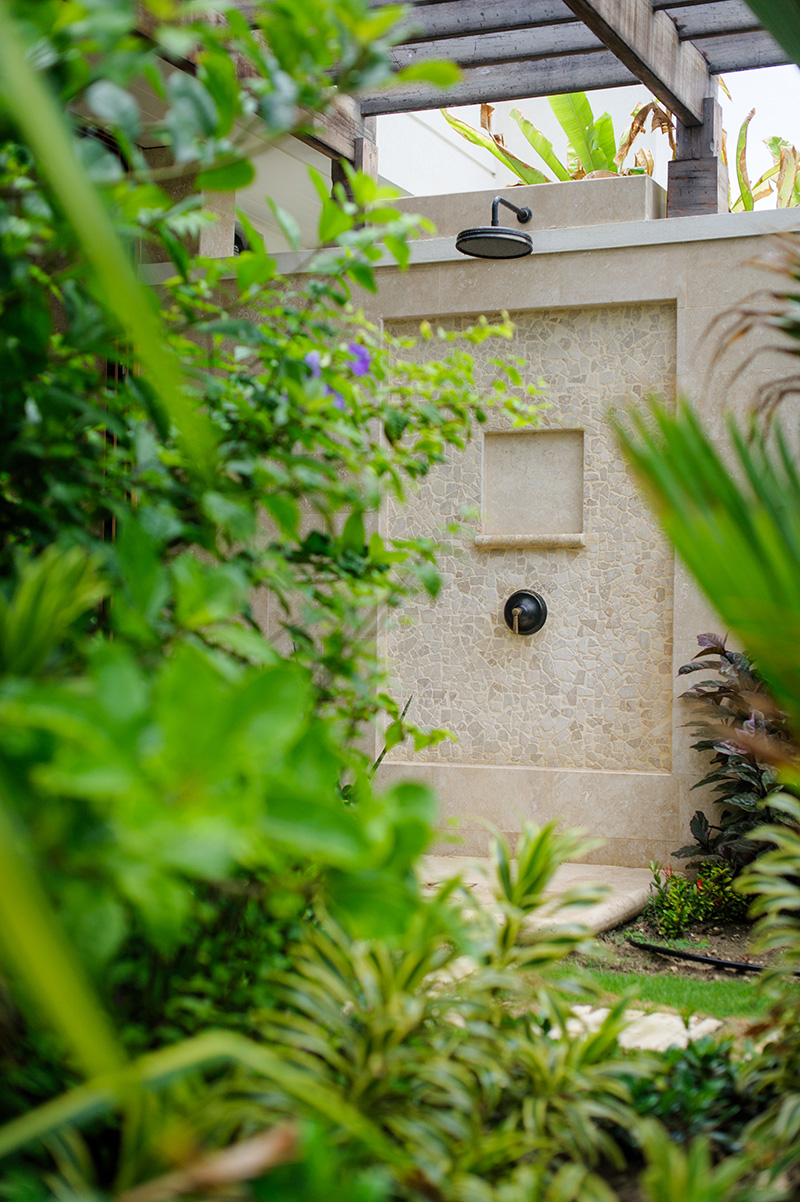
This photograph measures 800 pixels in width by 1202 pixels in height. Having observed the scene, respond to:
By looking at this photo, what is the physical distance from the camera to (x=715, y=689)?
16.8 feet

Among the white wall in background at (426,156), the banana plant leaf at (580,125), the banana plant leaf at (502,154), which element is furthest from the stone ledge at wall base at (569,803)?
the white wall in background at (426,156)

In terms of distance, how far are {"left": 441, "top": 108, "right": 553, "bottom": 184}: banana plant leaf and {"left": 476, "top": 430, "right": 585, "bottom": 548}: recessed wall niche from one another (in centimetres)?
237

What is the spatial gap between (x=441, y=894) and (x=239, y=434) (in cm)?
67

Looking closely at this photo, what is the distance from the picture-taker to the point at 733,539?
0.98 m

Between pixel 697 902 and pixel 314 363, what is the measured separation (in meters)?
3.83

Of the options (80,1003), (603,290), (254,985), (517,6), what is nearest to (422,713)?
(603,290)

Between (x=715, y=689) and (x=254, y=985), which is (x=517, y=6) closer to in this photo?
(x=715, y=689)

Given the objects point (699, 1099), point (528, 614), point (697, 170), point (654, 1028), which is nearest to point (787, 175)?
point (697, 170)

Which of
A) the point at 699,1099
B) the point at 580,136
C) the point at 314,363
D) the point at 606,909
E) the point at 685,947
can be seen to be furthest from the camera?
the point at 580,136

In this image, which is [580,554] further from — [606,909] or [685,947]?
[685,947]

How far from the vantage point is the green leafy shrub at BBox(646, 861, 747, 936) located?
4504 millimetres

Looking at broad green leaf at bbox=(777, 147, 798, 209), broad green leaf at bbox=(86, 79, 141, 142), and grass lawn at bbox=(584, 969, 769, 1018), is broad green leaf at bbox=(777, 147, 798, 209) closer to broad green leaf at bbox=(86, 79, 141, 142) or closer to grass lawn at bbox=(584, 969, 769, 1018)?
grass lawn at bbox=(584, 969, 769, 1018)

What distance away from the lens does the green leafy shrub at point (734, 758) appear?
187 inches

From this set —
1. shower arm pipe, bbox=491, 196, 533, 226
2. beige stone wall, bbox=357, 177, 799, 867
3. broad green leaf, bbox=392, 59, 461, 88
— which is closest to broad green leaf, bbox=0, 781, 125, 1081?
broad green leaf, bbox=392, 59, 461, 88
